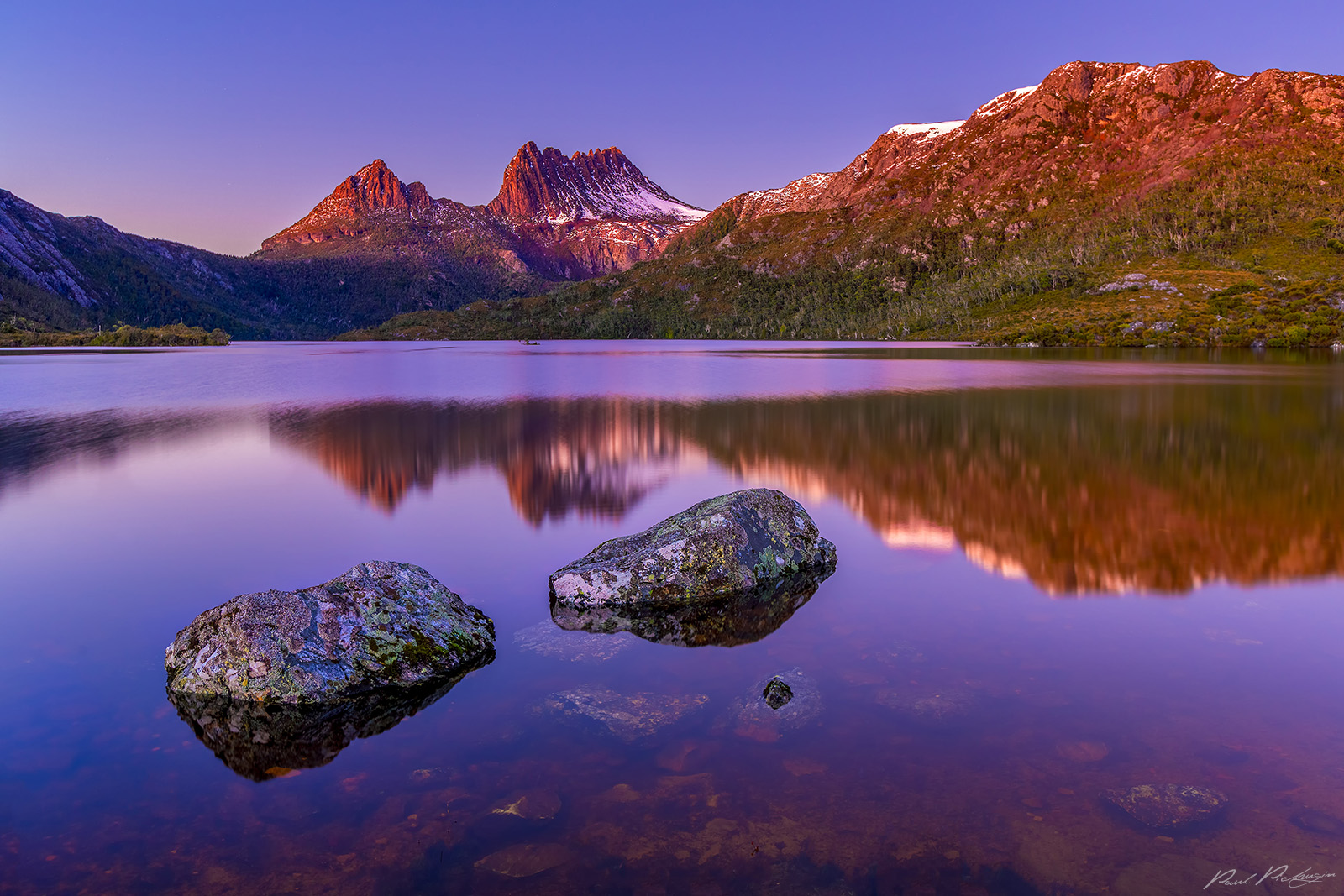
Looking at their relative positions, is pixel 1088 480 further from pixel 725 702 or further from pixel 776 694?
pixel 725 702

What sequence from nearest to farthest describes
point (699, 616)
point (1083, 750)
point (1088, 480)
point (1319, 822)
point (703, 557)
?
point (1319, 822), point (1083, 750), point (699, 616), point (703, 557), point (1088, 480)

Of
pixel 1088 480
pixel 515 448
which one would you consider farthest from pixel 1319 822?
pixel 515 448

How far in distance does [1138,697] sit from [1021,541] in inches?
286

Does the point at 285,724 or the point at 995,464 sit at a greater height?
the point at 995,464

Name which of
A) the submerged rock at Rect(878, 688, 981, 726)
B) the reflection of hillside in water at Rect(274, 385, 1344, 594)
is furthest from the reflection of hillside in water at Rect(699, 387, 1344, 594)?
the submerged rock at Rect(878, 688, 981, 726)

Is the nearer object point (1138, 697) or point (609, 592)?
point (1138, 697)

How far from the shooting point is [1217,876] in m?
5.94

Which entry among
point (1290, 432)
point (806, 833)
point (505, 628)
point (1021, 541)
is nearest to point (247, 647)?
point (505, 628)

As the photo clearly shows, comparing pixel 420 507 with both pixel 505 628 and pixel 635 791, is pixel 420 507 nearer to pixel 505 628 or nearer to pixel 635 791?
pixel 505 628

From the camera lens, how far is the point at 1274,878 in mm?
5914

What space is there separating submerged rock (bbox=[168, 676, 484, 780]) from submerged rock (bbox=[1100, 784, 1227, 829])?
24.5 feet

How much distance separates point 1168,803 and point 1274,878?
914 millimetres

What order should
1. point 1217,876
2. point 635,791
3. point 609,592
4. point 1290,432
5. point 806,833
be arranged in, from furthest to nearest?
point 1290,432 → point 609,592 → point 635,791 → point 806,833 → point 1217,876

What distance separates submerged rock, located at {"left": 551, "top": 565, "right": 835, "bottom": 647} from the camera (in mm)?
11250
